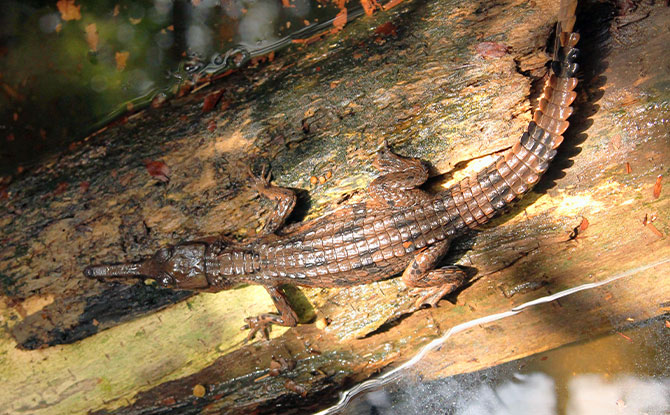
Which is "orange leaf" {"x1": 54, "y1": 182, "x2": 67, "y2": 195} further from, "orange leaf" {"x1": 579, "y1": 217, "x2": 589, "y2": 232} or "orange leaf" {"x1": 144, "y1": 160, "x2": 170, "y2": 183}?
"orange leaf" {"x1": 579, "y1": 217, "x2": 589, "y2": 232}

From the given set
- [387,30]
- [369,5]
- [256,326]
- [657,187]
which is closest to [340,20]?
[369,5]

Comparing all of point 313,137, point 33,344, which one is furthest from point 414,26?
point 33,344

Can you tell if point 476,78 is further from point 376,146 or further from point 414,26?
point 376,146

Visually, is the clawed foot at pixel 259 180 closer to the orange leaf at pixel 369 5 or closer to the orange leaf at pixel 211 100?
the orange leaf at pixel 211 100

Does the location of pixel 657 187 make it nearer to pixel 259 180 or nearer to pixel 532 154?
pixel 532 154

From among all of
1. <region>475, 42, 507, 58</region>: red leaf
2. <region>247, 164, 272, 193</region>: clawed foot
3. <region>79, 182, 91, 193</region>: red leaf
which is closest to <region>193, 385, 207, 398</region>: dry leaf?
<region>247, 164, 272, 193</region>: clawed foot

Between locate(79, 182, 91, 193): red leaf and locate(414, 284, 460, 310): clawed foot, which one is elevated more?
locate(79, 182, 91, 193): red leaf
